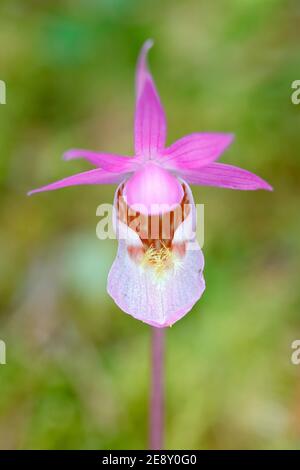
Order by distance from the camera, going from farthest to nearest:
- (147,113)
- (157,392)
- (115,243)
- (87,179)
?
(115,243) → (157,392) → (87,179) → (147,113)

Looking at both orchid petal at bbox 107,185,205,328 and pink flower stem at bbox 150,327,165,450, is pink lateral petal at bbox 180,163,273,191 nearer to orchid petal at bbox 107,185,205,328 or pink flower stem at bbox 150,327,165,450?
orchid petal at bbox 107,185,205,328

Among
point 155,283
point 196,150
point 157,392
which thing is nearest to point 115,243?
point 157,392

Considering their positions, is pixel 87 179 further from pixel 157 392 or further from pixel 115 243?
pixel 115 243

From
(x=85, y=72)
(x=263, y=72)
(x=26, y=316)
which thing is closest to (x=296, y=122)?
(x=263, y=72)

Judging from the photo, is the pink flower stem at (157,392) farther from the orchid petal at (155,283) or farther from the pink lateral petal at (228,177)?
the pink lateral petal at (228,177)

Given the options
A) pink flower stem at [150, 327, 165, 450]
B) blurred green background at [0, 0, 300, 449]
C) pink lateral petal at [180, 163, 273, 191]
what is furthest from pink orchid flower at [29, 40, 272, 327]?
blurred green background at [0, 0, 300, 449]

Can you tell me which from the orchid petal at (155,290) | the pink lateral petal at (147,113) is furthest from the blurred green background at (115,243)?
the pink lateral petal at (147,113)
